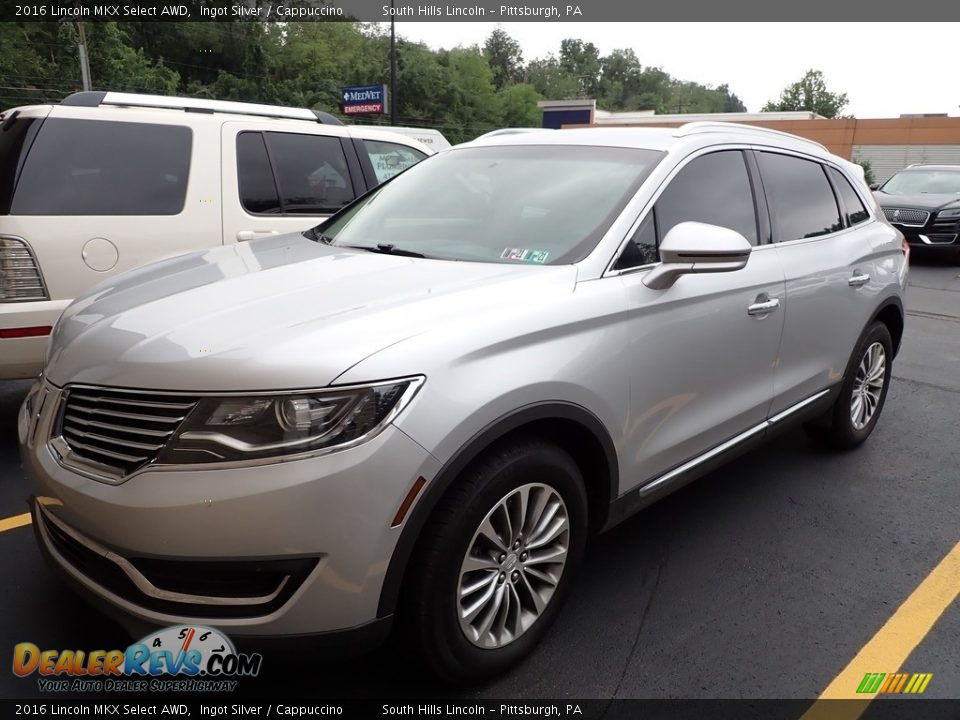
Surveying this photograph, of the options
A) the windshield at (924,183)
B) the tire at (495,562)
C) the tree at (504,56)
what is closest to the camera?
the tire at (495,562)

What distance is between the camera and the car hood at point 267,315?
1902mm

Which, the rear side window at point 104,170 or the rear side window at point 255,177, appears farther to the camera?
the rear side window at point 255,177

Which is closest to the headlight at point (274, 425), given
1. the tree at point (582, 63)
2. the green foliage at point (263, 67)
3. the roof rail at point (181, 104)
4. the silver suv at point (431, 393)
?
the silver suv at point (431, 393)

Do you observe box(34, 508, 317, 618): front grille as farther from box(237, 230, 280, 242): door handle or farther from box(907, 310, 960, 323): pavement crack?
box(907, 310, 960, 323): pavement crack

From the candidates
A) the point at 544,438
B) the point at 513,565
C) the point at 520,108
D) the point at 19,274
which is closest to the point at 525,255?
the point at 544,438

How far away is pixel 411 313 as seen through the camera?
84.2 inches

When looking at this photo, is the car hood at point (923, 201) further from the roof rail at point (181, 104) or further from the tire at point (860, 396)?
the roof rail at point (181, 104)

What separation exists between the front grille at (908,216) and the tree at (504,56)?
332ft

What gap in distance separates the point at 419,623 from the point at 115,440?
3.12 ft

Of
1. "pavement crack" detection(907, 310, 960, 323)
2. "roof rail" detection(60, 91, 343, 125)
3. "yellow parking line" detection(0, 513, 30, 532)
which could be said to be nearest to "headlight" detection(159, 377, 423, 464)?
"yellow parking line" detection(0, 513, 30, 532)

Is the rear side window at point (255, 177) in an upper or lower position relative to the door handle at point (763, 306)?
upper

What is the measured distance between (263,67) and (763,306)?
62517mm

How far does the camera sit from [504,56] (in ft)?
362

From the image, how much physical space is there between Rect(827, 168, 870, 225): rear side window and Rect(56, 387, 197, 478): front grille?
376 cm
